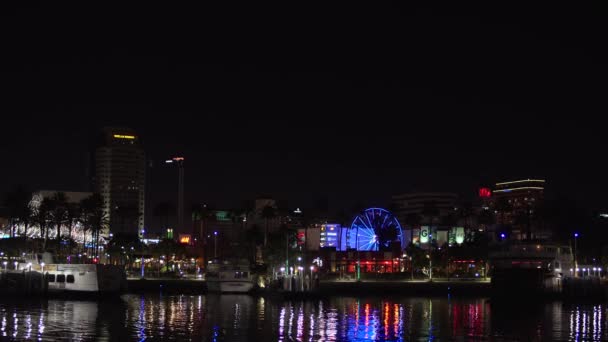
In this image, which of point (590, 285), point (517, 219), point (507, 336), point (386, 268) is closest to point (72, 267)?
point (507, 336)

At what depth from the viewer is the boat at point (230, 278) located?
365ft

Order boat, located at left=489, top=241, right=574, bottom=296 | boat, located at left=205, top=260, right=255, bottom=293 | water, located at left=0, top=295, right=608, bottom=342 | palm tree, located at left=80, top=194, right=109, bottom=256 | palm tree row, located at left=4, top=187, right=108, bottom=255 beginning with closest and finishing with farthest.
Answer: water, located at left=0, top=295, right=608, bottom=342, boat, located at left=489, top=241, right=574, bottom=296, boat, located at left=205, top=260, right=255, bottom=293, palm tree row, located at left=4, top=187, right=108, bottom=255, palm tree, located at left=80, top=194, right=109, bottom=256

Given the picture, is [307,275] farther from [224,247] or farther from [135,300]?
[224,247]

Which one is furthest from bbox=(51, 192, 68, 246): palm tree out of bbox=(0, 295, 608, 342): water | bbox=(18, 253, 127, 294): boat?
bbox=(0, 295, 608, 342): water

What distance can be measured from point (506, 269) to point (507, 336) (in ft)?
145

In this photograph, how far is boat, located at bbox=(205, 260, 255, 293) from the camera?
111 m

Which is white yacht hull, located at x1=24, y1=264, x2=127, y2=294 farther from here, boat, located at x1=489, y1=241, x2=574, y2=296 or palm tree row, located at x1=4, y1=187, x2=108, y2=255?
palm tree row, located at x1=4, y1=187, x2=108, y2=255

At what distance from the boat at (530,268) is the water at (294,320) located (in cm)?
384

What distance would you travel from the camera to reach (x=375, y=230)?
183 meters

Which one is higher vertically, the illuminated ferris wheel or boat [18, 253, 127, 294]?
the illuminated ferris wheel

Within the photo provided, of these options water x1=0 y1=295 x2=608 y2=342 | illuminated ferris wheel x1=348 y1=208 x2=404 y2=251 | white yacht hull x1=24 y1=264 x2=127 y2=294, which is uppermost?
illuminated ferris wheel x1=348 y1=208 x2=404 y2=251

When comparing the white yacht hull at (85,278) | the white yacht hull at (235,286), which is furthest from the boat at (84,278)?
the white yacht hull at (235,286)

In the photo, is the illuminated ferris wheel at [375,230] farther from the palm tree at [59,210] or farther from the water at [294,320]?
the water at [294,320]

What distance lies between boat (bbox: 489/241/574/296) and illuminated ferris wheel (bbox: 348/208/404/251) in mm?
65078
